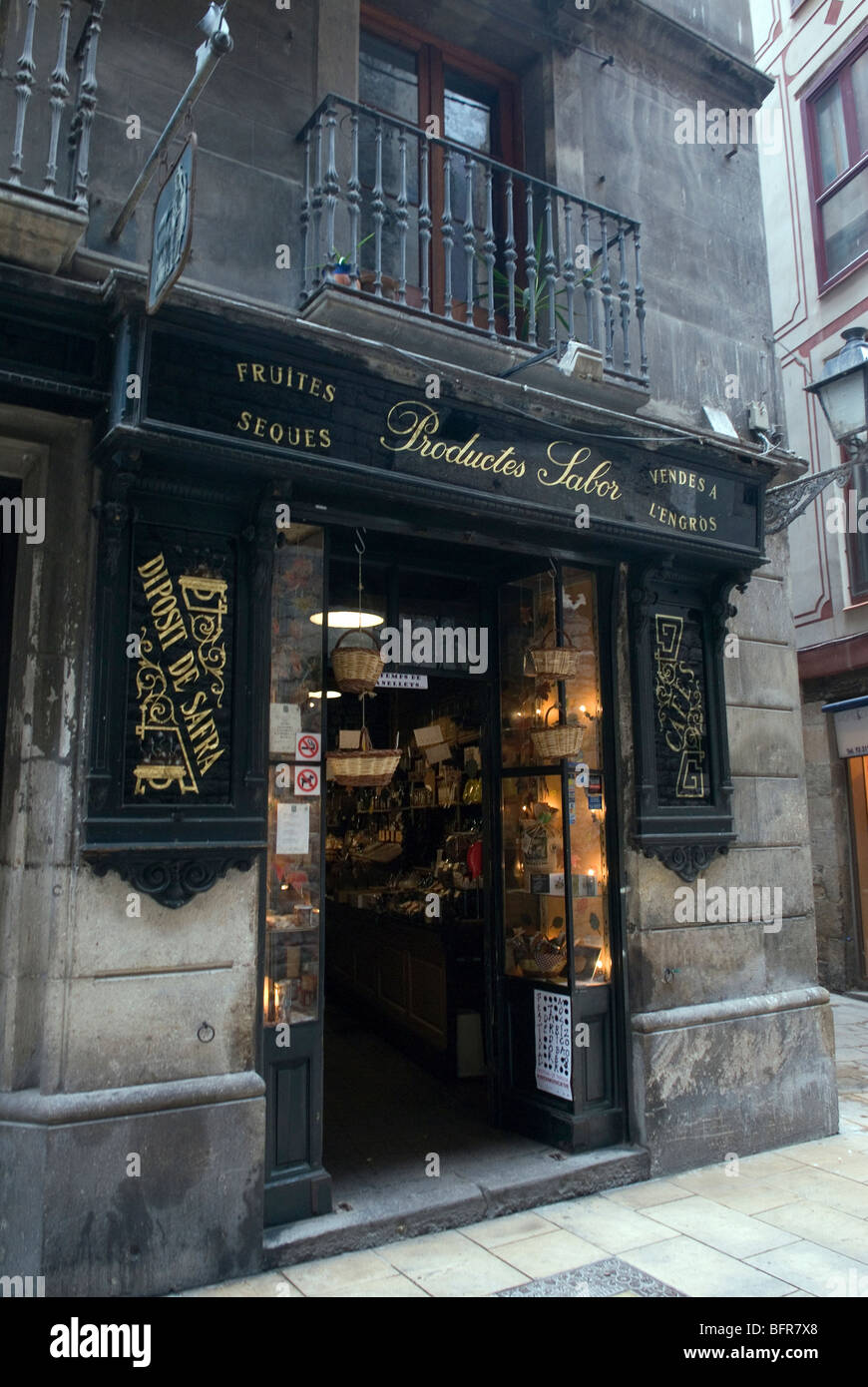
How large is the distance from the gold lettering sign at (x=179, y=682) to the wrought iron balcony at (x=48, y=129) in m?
1.54

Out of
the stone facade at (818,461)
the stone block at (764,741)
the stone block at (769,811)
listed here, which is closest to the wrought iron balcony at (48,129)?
the stone block at (764,741)

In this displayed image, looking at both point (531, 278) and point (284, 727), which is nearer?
point (284, 727)

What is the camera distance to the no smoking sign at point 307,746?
5297 millimetres

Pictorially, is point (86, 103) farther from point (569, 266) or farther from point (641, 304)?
point (641, 304)

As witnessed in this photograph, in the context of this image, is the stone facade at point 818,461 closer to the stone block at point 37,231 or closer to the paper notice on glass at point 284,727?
the paper notice on glass at point 284,727

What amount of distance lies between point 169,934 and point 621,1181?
3.26 meters

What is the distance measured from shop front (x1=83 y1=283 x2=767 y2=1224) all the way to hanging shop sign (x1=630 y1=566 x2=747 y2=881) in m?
0.02

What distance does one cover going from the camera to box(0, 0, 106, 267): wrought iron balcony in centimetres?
429

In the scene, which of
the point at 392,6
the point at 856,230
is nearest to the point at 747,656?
the point at 392,6

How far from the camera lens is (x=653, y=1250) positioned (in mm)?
4895

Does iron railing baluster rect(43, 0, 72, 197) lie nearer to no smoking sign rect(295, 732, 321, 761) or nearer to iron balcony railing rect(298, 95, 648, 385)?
iron balcony railing rect(298, 95, 648, 385)

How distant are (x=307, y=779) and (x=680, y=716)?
2806mm

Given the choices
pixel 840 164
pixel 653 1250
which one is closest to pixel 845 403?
pixel 653 1250

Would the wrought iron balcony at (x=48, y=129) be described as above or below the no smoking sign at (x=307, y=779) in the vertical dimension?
above
